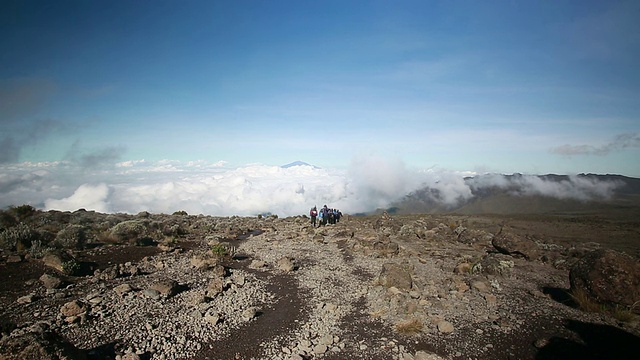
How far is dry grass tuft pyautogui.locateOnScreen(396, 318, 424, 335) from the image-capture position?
1127 centimetres

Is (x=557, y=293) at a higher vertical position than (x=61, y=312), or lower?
lower

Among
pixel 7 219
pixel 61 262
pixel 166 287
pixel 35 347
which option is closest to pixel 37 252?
pixel 61 262

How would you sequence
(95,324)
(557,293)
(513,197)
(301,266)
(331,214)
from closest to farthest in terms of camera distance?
(95,324)
(557,293)
(301,266)
(331,214)
(513,197)

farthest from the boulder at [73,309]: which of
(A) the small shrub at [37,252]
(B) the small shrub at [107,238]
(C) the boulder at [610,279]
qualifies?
(C) the boulder at [610,279]

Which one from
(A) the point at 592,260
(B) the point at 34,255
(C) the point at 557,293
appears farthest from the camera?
(B) the point at 34,255

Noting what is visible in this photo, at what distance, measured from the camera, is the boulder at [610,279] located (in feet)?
41.0

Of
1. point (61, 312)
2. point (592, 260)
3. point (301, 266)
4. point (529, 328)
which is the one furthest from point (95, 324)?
point (592, 260)

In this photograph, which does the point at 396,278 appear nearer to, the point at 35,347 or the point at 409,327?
the point at 409,327

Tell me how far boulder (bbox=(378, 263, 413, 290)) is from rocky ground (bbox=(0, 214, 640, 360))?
65 millimetres

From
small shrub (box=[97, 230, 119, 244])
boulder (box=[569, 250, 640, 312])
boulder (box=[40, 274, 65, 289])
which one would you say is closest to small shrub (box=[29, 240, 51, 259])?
boulder (box=[40, 274, 65, 289])

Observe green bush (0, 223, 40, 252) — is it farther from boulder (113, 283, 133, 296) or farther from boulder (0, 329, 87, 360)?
boulder (0, 329, 87, 360)

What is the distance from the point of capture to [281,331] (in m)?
11.6

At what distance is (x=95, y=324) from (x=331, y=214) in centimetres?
3167

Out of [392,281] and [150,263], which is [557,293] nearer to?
[392,281]
